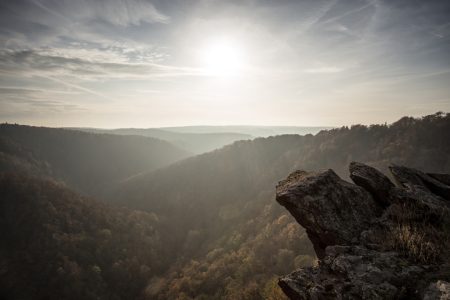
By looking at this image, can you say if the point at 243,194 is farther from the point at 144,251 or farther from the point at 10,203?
the point at 10,203

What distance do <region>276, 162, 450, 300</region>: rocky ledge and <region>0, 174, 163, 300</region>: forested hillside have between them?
70083 mm

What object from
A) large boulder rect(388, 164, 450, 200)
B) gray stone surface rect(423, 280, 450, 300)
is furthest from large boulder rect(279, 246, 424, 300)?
large boulder rect(388, 164, 450, 200)

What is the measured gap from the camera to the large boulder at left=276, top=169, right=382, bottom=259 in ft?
28.4

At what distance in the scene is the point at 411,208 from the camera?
8195 mm

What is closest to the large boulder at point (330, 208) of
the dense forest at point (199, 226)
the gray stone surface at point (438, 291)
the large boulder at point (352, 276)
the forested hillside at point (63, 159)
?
the large boulder at point (352, 276)

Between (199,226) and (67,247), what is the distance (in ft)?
161

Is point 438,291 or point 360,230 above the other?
point 438,291

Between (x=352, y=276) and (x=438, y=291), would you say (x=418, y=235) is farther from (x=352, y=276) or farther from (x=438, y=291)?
(x=352, y=276)

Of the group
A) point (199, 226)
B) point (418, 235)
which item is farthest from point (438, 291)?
point (199, 226)

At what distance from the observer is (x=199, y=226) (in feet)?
292

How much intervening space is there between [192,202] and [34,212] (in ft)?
213

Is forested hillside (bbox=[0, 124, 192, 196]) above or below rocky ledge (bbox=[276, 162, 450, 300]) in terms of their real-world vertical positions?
below

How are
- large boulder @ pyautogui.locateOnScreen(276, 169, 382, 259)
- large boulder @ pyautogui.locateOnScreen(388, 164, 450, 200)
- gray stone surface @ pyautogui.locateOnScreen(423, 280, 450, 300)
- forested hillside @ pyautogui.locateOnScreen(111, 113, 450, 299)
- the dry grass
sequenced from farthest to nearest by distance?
forested hillside @ pyautogui.locateOnScreen(111, 113, 450, 299) → large boulder @ pyautogui.locateOnScreen(388, 164, 450, 200) → large boulder @ pyautogui.locateOnScreen(276, 169, 382, 259) → the dry grass → gray stone surface @ pyautogui.locateOnScreen(423, 280, 450, 300)

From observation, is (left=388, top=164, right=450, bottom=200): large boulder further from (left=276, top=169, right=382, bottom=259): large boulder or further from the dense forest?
the dense forest
